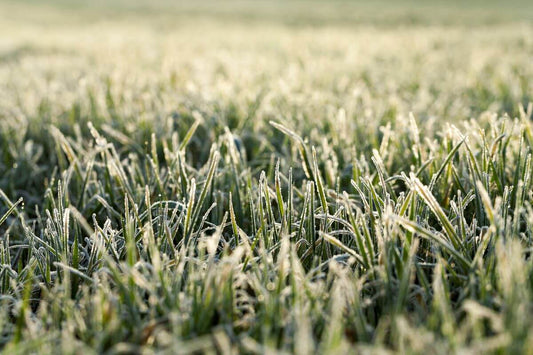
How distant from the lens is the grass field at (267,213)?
86 centimetres

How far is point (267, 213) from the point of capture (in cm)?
132

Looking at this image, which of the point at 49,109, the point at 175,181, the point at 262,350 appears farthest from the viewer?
the point at 49,109

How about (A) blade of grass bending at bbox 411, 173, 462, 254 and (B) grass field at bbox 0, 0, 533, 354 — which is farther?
(A) blade of grass bending at bbox 411, 173, 462, 254

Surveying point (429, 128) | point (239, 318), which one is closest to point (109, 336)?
point (239, 318)

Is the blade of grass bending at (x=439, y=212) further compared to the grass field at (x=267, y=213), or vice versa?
the blade of grass bending at (x=439, y=212)

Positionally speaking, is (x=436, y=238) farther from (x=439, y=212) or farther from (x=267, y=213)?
(x=267, y=213)

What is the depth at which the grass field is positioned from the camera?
860 millimetres

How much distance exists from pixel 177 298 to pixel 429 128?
1343 mm

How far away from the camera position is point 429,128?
1.92 metres

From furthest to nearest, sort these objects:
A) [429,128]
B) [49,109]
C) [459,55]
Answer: [459,55] < [49,109] < [429,128]

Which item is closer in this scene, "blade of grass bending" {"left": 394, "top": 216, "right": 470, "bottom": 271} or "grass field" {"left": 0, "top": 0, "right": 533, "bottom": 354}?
"grass field" {"left": 0, "top": 0, "right": 533, "bottom": 354}

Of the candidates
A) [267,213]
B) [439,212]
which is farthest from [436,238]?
[267,213]

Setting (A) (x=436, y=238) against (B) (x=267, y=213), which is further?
(B) (x=267, y=213)

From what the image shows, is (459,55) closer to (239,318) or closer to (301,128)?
(301,128)
